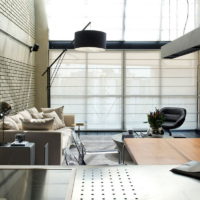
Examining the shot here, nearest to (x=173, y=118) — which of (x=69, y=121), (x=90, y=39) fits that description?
(x=69, y=121)

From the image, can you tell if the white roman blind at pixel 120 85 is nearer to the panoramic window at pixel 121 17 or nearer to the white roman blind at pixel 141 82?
the white roman blind at pixel 141 82

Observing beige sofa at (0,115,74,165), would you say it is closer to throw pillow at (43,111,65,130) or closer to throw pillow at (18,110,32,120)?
throw pillow at (18,110,32,120)

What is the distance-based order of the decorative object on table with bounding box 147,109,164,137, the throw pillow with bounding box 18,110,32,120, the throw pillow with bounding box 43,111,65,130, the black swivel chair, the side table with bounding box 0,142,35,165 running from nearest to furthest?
1. the side table with bounding box 0,142,35,165
2. the decorative object on table with bounding box 147,109,164,137
3. the throw pillow with bounding box 18,110,32,120
4. the throw pillow with bounding box 43,111,65,130
5. the black swivel chair

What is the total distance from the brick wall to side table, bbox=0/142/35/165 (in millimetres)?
1631

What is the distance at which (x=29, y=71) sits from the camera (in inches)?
294

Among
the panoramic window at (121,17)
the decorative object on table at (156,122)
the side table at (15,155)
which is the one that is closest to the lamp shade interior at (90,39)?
the decorative object on table at (156,122)

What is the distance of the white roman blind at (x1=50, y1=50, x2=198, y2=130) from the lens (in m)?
8.34

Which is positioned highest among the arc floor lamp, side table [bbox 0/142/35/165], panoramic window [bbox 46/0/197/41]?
panoramic window [bbox 46/0/197/41]

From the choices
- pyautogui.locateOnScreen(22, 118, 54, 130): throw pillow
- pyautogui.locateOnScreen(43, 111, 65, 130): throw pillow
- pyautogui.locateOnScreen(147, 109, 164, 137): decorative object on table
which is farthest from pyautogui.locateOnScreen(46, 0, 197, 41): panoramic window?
pyautogui.locateOnScreen(22, 118, 54, 130): throw pillow

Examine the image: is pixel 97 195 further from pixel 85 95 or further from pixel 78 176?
pixel 85 95

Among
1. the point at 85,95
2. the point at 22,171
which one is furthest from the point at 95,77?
the point at 22,171

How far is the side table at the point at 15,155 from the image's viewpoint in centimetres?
377

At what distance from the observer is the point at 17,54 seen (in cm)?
629

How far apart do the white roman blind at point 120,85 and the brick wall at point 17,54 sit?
3.69ft
